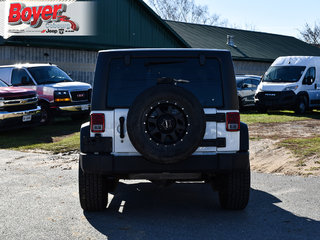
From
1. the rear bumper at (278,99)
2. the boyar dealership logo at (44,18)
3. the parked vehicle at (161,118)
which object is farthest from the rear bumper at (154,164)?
the boyar dealership logo at (44,18)

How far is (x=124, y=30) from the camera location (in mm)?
26609

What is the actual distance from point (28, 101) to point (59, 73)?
11.2 feet

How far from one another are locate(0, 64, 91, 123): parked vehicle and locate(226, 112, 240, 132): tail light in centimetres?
1143

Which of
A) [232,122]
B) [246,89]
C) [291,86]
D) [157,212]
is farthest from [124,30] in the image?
[232,122]

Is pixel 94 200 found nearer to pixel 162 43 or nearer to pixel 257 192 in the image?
pixel 257 192

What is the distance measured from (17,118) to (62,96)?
2.51m

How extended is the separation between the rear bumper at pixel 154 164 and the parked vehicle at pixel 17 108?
350 inches

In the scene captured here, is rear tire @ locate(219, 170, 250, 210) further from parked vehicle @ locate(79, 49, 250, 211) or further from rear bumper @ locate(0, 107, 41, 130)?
rear bumper @ locate(0, 107, 41, 130)

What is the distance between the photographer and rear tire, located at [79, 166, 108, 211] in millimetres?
5910

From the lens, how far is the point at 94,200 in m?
5.96

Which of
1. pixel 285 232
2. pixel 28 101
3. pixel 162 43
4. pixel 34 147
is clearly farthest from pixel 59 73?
pixel 285 232

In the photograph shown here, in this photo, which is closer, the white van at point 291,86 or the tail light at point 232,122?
the tail light at point 232,122

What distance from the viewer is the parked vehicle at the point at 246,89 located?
22.7 metres

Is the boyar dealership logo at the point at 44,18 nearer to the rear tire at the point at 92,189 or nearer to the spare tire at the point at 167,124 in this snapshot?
the rear tire at the point at 92,189
